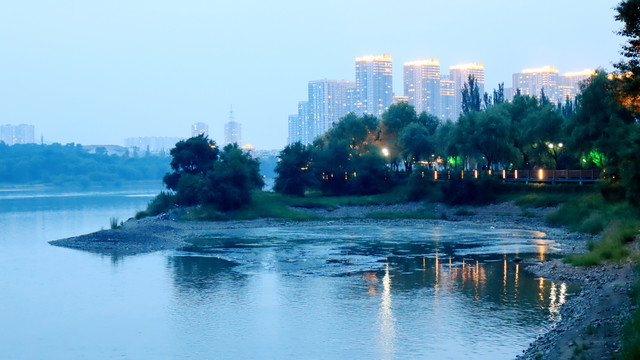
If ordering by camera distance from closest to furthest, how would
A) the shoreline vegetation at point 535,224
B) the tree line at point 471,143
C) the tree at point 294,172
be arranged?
the shoreline vegetation at point 535,224 → the tree line at point 471,143 → the tree at point 294,172

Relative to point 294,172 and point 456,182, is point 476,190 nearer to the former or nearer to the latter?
point 456,182

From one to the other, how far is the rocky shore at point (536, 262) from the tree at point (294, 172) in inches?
295

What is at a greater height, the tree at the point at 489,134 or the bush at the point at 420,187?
the tree at the point at 489,134

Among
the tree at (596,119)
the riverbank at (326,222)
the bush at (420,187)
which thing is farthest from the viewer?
the bush at (420,187)

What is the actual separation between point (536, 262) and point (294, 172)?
49.9m

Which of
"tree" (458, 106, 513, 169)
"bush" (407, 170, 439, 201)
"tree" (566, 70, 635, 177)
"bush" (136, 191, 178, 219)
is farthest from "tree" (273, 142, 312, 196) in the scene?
"tree" (566, 70, 635, 177)

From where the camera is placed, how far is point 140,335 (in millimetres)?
27828

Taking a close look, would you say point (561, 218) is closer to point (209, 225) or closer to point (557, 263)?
point (557, 263)

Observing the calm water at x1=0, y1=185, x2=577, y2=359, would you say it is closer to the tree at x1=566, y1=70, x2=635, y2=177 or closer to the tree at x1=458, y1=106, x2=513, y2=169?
the tree at x1=566, y1=70, x2=635, y2=177

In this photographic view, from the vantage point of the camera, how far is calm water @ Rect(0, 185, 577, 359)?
25573 millimetres

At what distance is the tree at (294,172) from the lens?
8875cm

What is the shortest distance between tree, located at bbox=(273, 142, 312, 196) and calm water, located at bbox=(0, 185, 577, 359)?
30850 mm

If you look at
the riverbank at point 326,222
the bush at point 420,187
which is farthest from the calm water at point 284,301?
the bush at point 420,187

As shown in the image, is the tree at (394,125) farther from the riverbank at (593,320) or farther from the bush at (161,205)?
the riverbank at (593,320)
